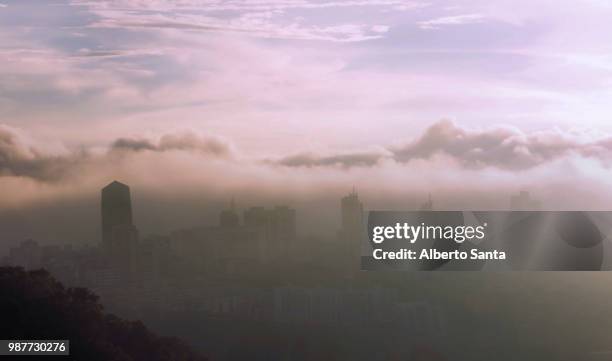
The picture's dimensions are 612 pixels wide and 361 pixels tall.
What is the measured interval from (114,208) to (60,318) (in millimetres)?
9685

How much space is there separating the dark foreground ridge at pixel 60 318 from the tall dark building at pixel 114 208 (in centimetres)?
646

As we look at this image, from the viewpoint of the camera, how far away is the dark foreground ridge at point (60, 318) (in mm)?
17953

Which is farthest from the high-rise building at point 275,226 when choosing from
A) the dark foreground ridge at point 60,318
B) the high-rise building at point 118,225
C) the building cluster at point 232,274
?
the dark foreground ridge at point 60,318

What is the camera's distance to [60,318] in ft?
60.6

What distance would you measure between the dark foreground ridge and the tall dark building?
6.46 meters

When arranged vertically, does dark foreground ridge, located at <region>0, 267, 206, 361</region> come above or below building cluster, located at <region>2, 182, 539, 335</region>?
below

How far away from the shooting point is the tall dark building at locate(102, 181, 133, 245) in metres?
26.3

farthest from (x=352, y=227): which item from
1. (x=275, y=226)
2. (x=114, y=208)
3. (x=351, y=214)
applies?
(x=114, y=208)

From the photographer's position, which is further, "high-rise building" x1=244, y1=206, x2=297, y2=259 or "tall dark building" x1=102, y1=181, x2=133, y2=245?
"high-rise building" x1=244, y1=206, x2=297, y2=259

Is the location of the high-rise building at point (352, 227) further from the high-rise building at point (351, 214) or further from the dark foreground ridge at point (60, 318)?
the dark foreground ridge at point (60, 318)

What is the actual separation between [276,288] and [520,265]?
14617 millimetres

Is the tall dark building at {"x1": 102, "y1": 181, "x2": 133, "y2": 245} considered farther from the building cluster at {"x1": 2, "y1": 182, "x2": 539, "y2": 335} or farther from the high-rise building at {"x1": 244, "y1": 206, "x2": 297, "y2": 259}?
the high-rise building at {"x1": 244, "y1": 206, "x2": 297, "y2": 259}

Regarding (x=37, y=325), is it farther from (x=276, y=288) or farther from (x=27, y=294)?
(x=276, y=288)

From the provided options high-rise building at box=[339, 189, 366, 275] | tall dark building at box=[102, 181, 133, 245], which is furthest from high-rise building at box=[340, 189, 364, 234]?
tall dark building at box=[102, 181, 133, 245]
